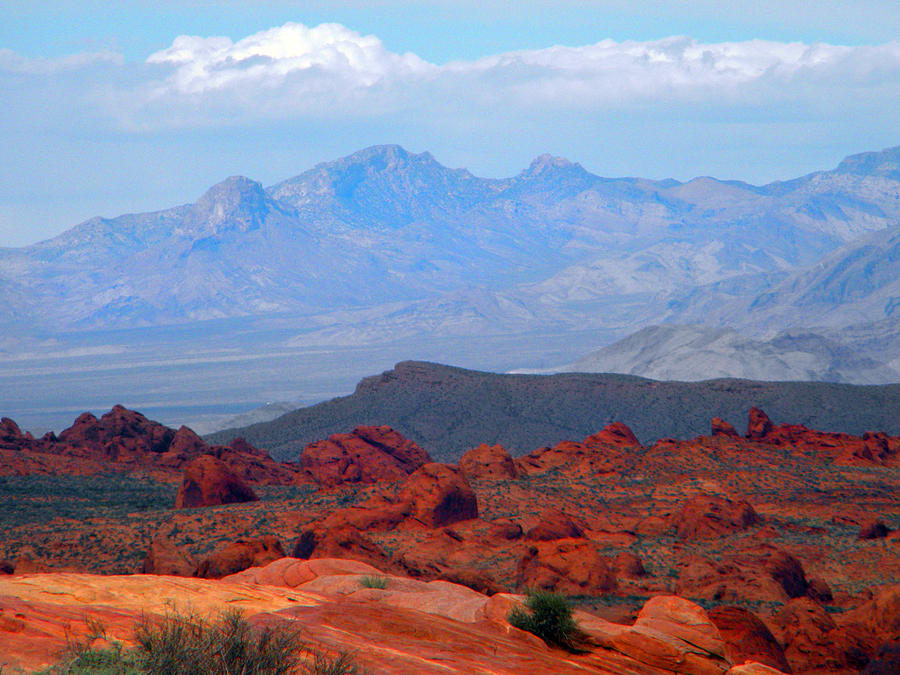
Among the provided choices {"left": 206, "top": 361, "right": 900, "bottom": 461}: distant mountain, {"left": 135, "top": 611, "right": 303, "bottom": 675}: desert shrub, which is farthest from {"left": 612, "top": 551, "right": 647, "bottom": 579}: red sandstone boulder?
{"left": 206, "top": 361, "right": 900, "bottom": 461}: distant mountain

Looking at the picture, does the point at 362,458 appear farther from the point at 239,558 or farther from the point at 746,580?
the point at 239,558

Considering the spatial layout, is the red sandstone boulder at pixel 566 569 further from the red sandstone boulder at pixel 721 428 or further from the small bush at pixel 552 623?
the red sandstone boulder at pixel 721 428

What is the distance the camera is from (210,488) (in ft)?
98.7

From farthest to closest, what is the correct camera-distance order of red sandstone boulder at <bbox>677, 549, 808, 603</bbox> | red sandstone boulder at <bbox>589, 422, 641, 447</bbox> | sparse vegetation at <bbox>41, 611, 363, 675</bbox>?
1. red sandstone boulder at <bbox>589, 422, 641, 447</bbox>
2. red sandstone boulder at <bbox>677, 549, 808, 603</bbox>
3. sparse vegetation at <bbox>41, 611, 363, 675</bbox>

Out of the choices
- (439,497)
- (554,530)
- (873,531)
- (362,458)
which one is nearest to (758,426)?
(362,458)

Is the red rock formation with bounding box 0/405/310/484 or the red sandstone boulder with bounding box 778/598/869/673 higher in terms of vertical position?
the red rock formation with bounding box 0/405/310/484

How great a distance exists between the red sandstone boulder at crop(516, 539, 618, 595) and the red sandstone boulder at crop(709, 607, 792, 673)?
5.33 meters

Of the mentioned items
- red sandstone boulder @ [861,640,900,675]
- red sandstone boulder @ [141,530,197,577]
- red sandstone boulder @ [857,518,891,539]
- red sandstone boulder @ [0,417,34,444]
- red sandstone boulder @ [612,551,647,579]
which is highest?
red sandstone boulder @ [0,417,34,444]

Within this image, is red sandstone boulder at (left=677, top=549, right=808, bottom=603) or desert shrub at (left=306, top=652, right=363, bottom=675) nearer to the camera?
desert shrub at (left=306, top=652, right=363, bottom=675)

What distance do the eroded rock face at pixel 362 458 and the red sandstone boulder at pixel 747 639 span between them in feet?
82.6

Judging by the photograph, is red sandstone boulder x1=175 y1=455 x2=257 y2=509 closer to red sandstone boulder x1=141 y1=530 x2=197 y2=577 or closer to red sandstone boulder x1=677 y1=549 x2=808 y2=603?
red sandstone boulder x1=141 y1=530 x2=197 y2=577

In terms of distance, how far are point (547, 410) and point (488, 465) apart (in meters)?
30.7

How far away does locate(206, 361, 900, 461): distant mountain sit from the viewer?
59625mm

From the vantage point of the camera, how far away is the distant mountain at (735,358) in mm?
103688
